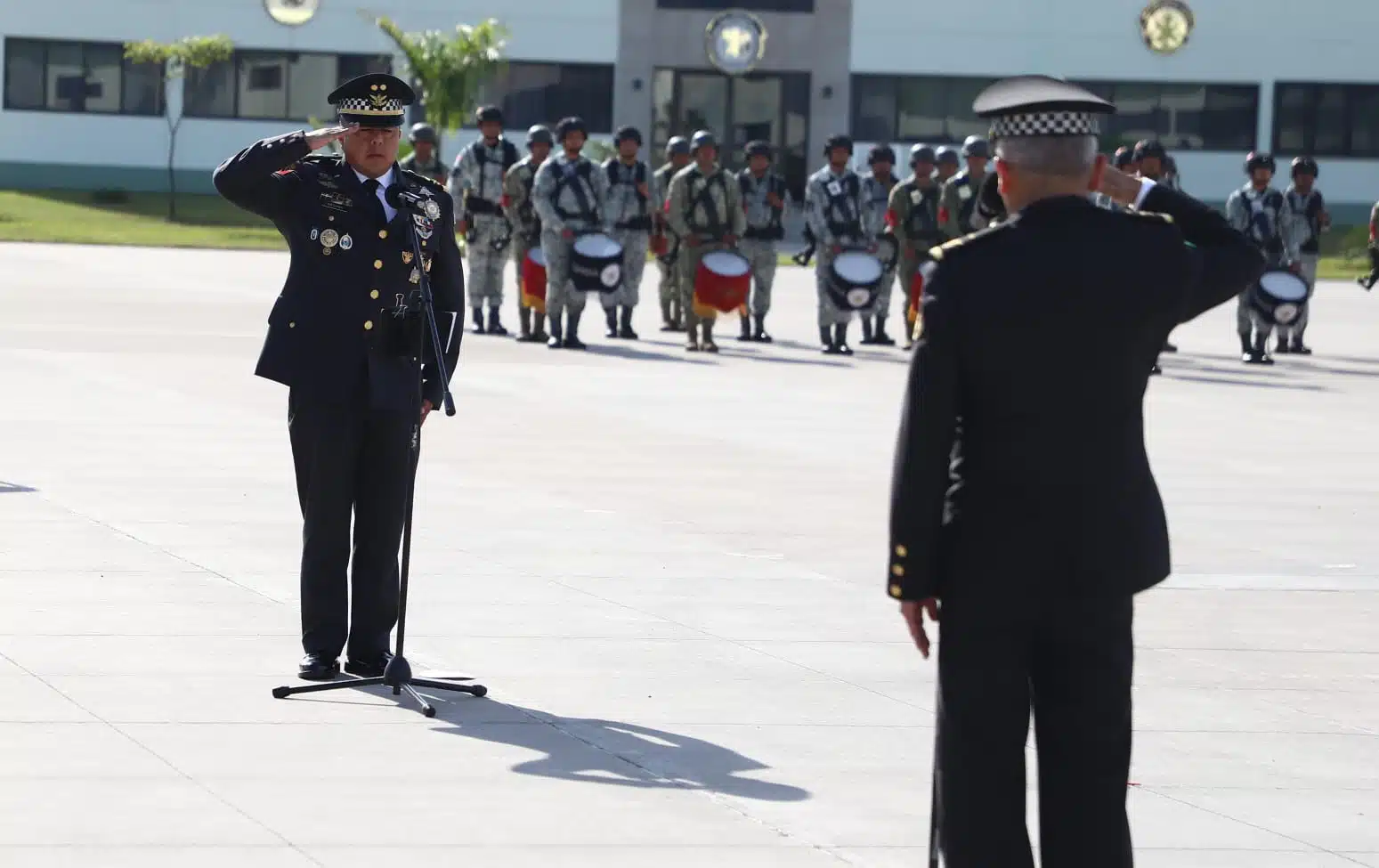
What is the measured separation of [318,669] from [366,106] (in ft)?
5.74

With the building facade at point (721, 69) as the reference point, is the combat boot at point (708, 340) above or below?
below

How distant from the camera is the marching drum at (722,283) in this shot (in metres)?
21.7

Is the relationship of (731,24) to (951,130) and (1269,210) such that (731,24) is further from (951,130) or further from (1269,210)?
(1269,210)

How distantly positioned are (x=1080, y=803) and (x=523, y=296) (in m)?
18.4

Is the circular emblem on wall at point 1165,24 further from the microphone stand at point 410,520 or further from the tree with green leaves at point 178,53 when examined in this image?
the microphone stand at point 410,520

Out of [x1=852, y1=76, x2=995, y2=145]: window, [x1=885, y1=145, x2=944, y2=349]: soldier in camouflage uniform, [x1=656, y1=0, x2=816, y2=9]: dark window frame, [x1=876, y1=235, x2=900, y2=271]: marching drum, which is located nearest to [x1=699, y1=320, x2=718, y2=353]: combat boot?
[x1=885, y1=145, x2=944, y2=349]: soldier in camouflage uniform

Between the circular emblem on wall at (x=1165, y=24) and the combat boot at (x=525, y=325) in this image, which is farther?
the circular emblem on wall at (x=1165, y=24)

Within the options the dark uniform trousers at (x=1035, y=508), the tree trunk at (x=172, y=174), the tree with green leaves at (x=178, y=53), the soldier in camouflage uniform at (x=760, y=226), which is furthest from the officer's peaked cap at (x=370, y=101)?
the tree with green leaves at (x=178, y=53)

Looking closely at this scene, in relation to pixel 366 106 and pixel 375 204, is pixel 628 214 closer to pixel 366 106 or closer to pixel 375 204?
pixel 375 204

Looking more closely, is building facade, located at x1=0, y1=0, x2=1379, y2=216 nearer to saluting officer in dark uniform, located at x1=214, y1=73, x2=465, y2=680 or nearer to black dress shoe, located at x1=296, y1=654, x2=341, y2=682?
saluting officer in dark uniform, located at x1=214, y1=73, x2=465, y2=680

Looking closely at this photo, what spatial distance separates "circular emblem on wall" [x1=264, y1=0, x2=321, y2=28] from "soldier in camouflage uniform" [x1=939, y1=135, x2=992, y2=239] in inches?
1254

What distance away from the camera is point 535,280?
22.5m

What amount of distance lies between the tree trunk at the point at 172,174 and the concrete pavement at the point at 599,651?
31916 mm

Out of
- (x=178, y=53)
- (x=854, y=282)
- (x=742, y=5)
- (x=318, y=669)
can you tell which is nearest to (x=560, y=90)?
(x=742, y=5)
